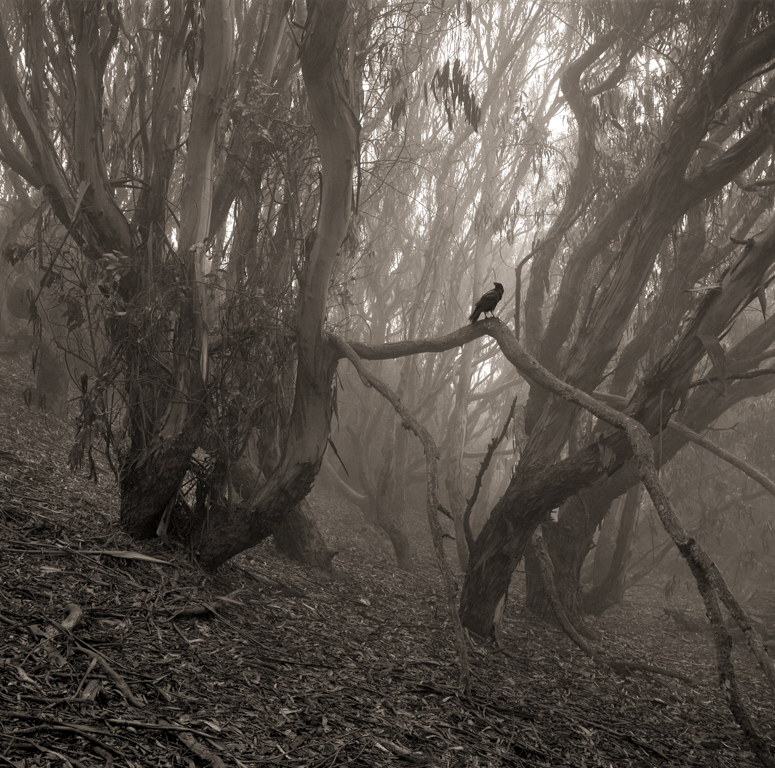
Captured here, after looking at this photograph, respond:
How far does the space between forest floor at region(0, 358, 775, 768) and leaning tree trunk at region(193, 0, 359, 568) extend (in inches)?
10.8

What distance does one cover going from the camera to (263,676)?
3156 mm

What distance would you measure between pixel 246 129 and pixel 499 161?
6.44 metres

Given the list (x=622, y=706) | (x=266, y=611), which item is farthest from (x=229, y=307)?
(x=622, y=706)

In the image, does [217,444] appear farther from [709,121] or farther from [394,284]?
[394,284]

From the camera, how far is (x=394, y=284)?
11945 millimetres

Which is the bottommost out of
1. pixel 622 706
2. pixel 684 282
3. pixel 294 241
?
pixel 622 706

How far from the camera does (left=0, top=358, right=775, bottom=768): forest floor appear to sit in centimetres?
245

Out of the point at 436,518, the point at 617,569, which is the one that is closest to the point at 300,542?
the point at 436,518

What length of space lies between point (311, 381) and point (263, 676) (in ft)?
5.65

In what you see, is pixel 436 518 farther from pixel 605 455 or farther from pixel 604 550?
pixel 604 550

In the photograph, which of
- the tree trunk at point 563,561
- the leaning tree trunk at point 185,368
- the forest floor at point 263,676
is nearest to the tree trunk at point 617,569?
the tree trunk at point 563,561

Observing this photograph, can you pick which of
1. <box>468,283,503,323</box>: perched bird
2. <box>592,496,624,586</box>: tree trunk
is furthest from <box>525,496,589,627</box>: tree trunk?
<box>468,283,503,323</box>: perched bird

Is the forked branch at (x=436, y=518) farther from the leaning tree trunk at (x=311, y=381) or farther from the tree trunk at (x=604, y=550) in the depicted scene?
the tree trunk at (x=604, y=550)

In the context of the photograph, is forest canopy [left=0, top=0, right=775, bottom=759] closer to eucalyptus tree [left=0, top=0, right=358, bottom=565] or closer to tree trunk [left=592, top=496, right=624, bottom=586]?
eucalyptus tree [left=0, top=0, right=358, bottom=565]
